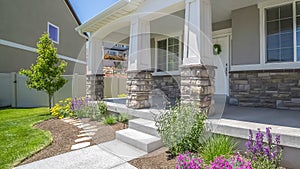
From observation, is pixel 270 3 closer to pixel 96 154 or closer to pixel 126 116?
pixel 126 116

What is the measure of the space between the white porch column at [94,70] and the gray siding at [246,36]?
4.87m

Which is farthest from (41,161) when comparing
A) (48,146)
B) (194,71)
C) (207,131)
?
(194,71)

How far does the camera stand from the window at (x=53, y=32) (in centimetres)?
1230

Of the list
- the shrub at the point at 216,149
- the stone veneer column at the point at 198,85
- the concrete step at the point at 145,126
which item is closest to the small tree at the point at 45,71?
the concrete step at the point at 145,126

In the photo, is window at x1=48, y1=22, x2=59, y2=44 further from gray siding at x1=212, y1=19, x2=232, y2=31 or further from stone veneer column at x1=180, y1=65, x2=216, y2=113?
stone veneer column at x1=180, y1=65, x2=216, y2=113

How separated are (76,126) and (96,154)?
88.2 inches

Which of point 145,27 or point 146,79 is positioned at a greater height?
point 145,27

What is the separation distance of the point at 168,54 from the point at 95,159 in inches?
228

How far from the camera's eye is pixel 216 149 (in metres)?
2.69

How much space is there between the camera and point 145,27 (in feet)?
17.1

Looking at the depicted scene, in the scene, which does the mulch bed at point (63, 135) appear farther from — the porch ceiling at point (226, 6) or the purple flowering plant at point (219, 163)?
the porch ceiling at point (226, 6)

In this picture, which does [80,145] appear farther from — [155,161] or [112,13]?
[112,13]

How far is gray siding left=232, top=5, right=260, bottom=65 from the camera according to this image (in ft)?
16.6

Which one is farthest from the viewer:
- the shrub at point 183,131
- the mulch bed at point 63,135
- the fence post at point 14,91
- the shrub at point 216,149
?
the fence post at point 14,91
